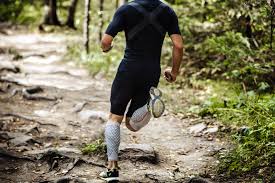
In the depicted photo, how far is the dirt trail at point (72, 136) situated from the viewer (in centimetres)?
579

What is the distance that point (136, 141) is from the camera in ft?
23.6

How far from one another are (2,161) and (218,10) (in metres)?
5.94

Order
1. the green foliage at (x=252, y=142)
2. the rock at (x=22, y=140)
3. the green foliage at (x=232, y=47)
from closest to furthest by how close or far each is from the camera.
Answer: the green foliage at (x=252, y=142) < the rock at (x=22, y=140) < the green foliage at (x=232, y=47)

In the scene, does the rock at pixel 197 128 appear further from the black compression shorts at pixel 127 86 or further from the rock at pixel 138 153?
the black compression shorts at pixel 127 86

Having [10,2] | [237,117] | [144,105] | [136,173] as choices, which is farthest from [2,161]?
[10,2]

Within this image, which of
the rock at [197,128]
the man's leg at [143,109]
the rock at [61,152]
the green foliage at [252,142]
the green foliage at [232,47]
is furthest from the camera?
the green foliage at [232,47]

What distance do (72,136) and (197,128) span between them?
7.58 ft

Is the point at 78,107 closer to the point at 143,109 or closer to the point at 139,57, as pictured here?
the point at 143,109

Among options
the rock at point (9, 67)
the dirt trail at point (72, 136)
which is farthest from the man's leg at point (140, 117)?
the rock at point (9, 67)

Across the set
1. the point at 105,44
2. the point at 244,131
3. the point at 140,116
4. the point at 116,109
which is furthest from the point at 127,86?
the point at 244,131

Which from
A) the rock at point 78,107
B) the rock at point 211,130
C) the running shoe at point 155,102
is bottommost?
the rock at point 78,107

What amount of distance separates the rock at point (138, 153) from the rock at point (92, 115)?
2421 mm

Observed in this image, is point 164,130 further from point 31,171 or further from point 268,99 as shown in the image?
point 31,171

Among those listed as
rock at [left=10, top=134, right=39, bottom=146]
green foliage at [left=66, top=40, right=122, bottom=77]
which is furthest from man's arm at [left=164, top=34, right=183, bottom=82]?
green foliage at [left=66, top=40, right=122, bottom=77]
